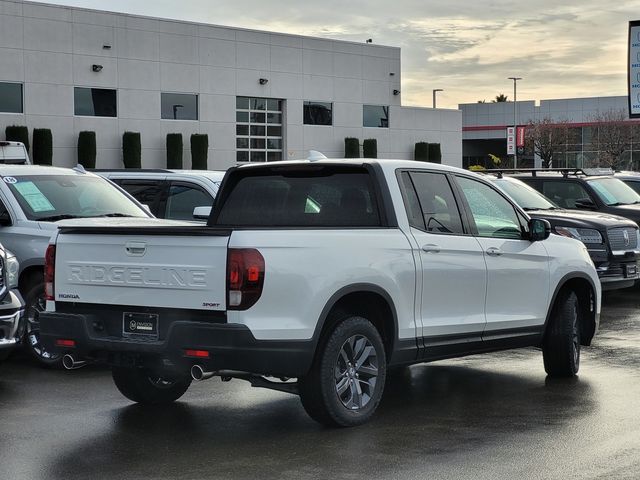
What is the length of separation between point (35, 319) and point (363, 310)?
3989 mm

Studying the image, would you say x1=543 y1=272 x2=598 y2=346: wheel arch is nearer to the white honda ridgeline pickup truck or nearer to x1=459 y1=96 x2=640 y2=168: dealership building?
the white honda ridgeline pickup truck

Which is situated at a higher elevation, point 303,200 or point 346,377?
point 303,200

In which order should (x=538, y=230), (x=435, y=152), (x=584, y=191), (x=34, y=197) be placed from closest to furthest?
(x=538, y=230), (x=34, y=197), (x=584, y=191), (x=435, y=152)

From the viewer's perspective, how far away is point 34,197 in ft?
37.6

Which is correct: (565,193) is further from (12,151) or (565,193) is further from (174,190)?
(12,151)

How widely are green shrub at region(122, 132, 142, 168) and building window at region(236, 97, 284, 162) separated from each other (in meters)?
6.39

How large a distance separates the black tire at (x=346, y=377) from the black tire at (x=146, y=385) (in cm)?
137

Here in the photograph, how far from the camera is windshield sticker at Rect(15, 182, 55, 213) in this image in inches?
447

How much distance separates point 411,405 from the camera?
881 centimetres

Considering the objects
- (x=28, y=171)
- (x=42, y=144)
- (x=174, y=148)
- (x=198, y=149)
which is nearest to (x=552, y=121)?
(x=198, y=149)

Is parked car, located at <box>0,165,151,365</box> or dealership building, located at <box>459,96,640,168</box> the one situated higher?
dealership building, located at <box>459,96,640,168</box>

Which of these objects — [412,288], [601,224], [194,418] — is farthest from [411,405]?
[601,224]

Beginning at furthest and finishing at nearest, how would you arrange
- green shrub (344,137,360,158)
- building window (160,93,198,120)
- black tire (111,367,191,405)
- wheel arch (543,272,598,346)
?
green shrub (344,137,360,158), building window (160,93,198,120), wheel arch (543,272,598,346), black tire (111,367,191,405)

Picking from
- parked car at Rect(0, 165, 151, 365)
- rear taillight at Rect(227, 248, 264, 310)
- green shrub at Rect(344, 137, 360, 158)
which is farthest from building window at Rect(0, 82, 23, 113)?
rear taillight at Rect(227, 248, 264, 310)
